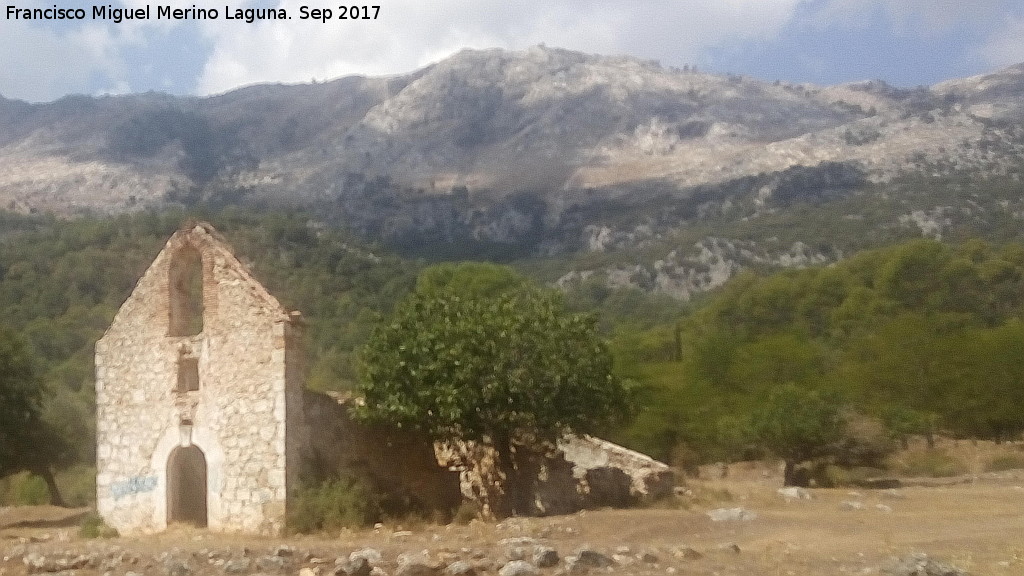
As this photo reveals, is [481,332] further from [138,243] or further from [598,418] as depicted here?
[138,243]

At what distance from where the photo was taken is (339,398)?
57.9ft

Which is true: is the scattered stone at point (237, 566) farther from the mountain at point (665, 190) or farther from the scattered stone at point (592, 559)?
the mountain at point (665, 190)

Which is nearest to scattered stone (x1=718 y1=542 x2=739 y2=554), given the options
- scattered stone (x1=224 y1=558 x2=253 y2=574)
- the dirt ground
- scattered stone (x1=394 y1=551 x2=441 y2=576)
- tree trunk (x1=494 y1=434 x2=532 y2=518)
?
the dirt ground

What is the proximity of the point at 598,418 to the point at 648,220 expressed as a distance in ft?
403

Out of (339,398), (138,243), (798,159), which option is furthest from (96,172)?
(339,398)

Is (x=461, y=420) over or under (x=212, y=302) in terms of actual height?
under

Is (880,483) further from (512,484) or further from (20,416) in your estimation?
(20,416)

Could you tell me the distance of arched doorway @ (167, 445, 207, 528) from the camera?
1606 cm

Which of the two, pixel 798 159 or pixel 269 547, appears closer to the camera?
pixel 269 547

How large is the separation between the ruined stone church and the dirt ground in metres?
0.88

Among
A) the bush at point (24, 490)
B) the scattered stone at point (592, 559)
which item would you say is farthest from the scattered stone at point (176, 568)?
the bush at point (24, 490)

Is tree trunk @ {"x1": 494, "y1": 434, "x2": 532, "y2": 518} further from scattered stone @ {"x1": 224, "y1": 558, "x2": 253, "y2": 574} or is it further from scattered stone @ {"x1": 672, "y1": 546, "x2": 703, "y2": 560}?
scattered stone @ {"x1": 224, "y1": 558, "x2": 253, "y2": 574}

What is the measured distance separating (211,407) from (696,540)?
8.32 meters

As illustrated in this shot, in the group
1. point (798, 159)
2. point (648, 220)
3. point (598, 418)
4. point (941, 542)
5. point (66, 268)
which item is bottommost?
point (941, 542)
